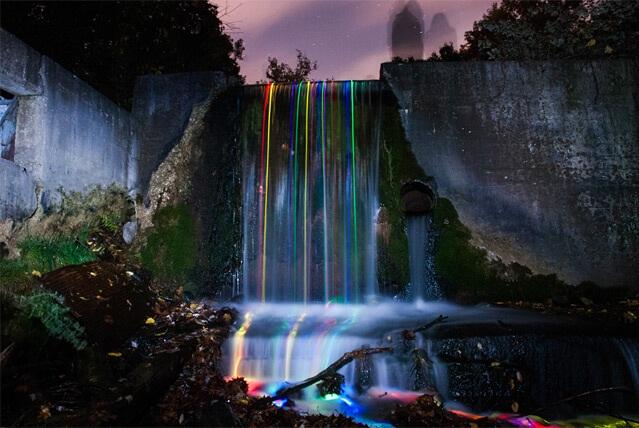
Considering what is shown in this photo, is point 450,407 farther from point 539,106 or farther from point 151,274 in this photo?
point 539,106

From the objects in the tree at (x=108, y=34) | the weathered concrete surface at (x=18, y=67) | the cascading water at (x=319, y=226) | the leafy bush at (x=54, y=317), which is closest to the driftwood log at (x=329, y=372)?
the cascading water at (x=319, y=226)

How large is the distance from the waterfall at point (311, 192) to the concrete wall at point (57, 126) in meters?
2.51

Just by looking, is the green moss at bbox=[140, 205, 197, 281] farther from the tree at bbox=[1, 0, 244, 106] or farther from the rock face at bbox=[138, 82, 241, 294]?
the tree at bbox=[1, 0, 244, 106]

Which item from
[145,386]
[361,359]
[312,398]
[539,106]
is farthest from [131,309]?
[539,106]

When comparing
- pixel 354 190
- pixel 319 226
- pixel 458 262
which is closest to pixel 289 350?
pixel 319 226

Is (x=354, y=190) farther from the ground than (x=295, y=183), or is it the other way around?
(x=295, y=183)

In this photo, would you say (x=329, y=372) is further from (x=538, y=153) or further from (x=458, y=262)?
(x=538, y=153)

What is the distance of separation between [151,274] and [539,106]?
25.5 feet

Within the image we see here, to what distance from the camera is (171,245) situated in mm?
8211

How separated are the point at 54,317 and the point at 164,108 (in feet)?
18.9

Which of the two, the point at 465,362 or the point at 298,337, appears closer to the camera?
the point at 465,362

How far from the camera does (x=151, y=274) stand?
7906 mm

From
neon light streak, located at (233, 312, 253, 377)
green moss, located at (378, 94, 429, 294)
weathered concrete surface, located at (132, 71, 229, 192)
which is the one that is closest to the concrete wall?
weathered concrete surface, located at (132, 71, 229, 192)

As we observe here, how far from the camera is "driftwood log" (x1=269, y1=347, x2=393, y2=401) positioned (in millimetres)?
4695
